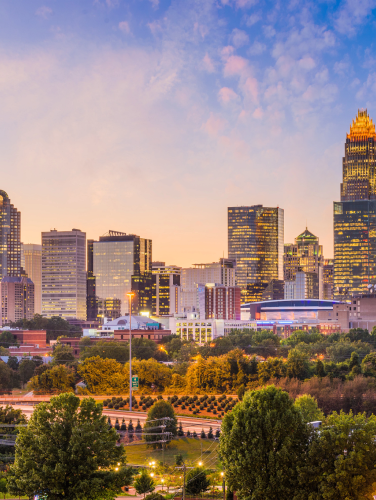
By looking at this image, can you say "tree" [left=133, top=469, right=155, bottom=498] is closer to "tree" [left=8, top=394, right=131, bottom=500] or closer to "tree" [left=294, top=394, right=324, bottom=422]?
"tree" [left=8, top=394, right=131, bottom=500]

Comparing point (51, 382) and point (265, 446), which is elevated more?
point (265, 446)

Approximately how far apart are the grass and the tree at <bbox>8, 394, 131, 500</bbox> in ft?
59.8

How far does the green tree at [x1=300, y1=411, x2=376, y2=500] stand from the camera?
33031mm

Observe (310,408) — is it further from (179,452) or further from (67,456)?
(67,456)

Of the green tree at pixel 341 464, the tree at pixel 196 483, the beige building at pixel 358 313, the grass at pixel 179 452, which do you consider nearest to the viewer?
the green tree at pixel 341 464

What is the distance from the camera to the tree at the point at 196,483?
42.6 m

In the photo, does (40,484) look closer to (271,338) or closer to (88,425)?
(88,425)

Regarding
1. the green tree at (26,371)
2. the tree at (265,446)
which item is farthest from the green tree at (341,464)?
the green tree at (26,371)

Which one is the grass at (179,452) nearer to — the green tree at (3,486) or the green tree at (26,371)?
the green tree at (3,486)

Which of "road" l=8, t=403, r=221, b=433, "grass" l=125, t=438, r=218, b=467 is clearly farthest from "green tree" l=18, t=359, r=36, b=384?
"grass" l=125, t=438, r=218, b=467

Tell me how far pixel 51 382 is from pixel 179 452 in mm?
36527

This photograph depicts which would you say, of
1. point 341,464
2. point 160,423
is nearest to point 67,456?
point 341,464

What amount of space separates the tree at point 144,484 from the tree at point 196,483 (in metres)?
2.35

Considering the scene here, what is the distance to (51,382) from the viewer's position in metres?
89.8
